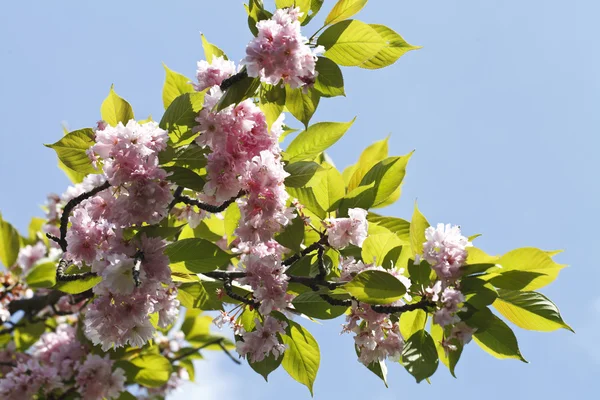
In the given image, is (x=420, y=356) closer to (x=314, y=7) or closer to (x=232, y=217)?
(x=232, y=217)

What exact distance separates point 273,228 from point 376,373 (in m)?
0.74

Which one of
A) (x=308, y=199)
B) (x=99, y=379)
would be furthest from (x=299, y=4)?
(x=99, y=379)

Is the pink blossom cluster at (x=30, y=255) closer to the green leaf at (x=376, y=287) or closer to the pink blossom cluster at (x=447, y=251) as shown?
the green leaf at (x=376, y=287)

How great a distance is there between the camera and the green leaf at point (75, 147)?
2035 millimetres

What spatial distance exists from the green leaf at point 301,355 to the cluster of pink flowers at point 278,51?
3.43ft

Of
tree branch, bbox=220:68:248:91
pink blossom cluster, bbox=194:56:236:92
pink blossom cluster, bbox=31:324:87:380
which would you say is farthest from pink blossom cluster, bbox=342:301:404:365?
pink blossom cluster, bbox=31:324:87:380

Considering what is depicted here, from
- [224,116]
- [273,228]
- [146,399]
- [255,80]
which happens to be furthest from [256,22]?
[146,399]

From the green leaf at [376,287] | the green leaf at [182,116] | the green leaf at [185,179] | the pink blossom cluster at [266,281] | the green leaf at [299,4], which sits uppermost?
the green leaf at [299,4]

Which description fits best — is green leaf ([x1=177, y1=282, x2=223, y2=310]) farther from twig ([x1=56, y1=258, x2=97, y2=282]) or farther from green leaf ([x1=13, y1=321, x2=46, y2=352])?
green leaf ([x1=13, y1=321, x2=46, y2=352])

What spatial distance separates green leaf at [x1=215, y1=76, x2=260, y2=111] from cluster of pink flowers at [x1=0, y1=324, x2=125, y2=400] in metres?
2.08

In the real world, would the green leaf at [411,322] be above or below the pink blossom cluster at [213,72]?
below

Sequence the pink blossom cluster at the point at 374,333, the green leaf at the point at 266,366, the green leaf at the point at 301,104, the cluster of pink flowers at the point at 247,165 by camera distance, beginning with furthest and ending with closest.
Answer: the green leaf at the point at 266,366
the green leaf at the point at 301,104
the pink blossom cluster at the point at 374,333
the cluster of pink flowers at the point at 247,165

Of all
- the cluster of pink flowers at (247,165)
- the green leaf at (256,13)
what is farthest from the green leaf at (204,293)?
the green leaf at (256,13)

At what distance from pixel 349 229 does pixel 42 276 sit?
292 centimetres
